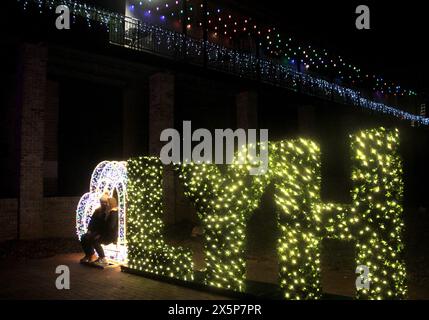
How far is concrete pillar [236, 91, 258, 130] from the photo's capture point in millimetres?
17406

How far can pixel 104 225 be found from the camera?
8.72 m

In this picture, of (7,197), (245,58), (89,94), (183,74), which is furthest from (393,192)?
(245,58)

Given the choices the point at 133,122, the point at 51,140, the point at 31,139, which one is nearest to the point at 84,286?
the point at 31,139

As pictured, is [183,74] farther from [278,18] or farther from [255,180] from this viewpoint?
[255,180]

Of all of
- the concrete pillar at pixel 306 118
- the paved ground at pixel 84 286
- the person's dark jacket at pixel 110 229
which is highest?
the concrete pillar at pixel 306 118

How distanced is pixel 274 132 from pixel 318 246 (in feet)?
48.6

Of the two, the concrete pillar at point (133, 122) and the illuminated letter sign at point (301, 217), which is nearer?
the illuminated letter sign at point (301, 217)

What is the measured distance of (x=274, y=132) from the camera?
66.5 ft

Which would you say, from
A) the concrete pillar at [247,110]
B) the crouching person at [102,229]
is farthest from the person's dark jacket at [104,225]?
the concrete pillar at [247,110]

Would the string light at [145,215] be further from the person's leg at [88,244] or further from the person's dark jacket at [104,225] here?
the person's leg at [88,244]

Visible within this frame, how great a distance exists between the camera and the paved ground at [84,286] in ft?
21.4

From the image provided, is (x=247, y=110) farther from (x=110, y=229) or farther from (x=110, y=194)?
(x=110, y=229)

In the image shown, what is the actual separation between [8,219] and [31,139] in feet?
7.79

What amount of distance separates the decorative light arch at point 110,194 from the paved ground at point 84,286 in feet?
3.19
